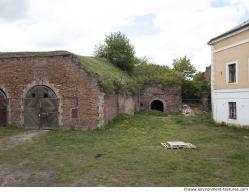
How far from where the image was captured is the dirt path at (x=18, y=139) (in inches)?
572

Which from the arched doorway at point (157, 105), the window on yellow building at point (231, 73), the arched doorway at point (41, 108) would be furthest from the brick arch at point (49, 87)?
the arched doorway at point (157, 105)

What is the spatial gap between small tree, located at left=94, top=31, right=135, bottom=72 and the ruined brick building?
41.4 ft

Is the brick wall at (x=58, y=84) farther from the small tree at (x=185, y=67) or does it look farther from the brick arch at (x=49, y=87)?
the small tree at (x=185, y=67)

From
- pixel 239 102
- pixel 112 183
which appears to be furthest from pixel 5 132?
pixel 239 102

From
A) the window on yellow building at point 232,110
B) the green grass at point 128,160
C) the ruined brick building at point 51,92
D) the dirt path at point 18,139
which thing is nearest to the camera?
the green grass at point 128,160

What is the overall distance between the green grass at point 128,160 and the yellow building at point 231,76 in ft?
7.37

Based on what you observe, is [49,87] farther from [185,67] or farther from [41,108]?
[185,67]

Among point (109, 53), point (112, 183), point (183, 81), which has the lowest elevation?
point (112, 183)

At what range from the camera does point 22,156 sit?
12.4 meters

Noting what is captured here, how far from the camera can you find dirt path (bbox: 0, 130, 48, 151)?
47.6 ft

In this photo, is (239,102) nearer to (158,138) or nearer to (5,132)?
(158,138)

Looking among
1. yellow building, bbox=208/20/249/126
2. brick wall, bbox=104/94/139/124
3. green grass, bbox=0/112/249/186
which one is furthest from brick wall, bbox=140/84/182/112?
green grass, bbox=0/112/249/186

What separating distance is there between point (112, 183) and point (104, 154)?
3669 millimetres

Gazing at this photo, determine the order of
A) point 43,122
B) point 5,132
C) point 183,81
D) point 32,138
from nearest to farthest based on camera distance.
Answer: point 32,138
point 5,132
point 43,122
point 183,81
